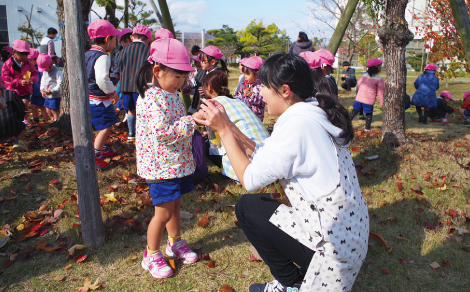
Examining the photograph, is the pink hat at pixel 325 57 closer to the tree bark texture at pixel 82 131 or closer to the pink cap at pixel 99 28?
the pink cap at pixel 99 28

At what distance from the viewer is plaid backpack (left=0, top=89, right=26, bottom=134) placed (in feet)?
13.6

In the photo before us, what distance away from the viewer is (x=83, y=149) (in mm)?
2781

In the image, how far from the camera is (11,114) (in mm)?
4238

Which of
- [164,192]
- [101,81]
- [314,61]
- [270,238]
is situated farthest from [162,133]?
[314,61]

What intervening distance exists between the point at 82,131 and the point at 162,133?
2.92 ft

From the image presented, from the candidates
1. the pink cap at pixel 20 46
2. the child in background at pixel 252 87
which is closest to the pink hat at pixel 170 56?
the child in background at pixel 252 87

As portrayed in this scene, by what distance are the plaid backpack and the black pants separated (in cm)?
350

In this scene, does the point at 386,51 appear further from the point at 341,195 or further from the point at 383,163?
the point at 341,195

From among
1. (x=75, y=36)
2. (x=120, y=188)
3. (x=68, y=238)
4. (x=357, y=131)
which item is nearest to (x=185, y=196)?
(x=120, y=188)

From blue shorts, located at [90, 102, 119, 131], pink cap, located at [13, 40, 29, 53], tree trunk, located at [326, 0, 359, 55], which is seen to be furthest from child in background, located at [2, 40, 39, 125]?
tree trunk, located at [326, 0, 359, 55]

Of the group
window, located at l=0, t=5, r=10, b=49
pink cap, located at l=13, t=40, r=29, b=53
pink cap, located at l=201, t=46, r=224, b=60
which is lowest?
pink cap, located at l=201, t=46, r=224, b=60

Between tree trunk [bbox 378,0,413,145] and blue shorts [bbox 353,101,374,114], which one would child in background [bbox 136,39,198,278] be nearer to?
tree trunk [bbox 378,0,413,145]

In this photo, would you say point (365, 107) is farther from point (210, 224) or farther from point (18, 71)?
point (18, 71)

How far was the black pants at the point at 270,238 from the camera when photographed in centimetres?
204
